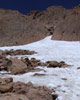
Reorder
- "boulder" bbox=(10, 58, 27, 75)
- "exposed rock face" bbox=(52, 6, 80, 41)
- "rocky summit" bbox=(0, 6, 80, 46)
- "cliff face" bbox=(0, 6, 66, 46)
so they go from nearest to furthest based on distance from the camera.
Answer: "boulder" bbox=(10, 58, 27, 75) → "exposed rock face" bbox=(52, 6, 80, 41) → "rocky summit" bbox=(0, 6, 80, 46) → "cliff face" bbox=(0, 6, 66, 46)

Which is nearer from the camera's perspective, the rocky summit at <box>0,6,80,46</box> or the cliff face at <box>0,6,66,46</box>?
the rocky summit at <box>0,6,80,46</box>

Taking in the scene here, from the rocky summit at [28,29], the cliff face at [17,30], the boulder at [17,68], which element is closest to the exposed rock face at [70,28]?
the rocky summit at [28,29]

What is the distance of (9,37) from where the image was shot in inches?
1447

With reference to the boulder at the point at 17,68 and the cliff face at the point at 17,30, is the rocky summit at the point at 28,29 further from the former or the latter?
the boulder at the point at 17,68

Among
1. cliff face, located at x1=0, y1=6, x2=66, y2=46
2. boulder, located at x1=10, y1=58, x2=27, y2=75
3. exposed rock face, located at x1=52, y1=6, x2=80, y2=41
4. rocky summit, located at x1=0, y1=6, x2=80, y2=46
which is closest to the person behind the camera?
boulder, located at x1=10, y1=58, x2=27, y2=75

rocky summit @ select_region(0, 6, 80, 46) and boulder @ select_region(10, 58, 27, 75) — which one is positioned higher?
rocky summit @ select_region(0, 6, 80, 46)

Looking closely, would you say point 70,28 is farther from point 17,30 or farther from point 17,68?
point 17,68

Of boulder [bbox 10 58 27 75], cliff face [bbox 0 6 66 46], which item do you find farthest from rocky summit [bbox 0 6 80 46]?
boulder [bbox 10 58 27 75]

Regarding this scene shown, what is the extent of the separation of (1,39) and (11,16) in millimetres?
8304

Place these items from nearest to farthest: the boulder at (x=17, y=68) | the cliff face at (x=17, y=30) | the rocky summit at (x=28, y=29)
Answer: the boulder at (x=17, y=68)
the rocky summit at (x=28, y=29)
the cliff face at (x=17, y=30)

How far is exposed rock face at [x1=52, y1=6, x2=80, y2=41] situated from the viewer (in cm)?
2983

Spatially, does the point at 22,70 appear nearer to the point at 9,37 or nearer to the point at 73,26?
the point at 73,26

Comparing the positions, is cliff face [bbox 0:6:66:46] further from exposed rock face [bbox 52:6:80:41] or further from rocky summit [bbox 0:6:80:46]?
exposed rock face [bbox 52:6:80:41]

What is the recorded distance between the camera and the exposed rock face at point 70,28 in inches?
1174
